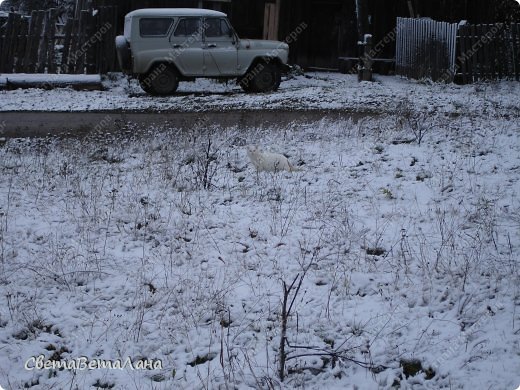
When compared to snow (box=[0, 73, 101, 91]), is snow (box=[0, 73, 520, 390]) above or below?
below

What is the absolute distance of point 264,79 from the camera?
14305 mm

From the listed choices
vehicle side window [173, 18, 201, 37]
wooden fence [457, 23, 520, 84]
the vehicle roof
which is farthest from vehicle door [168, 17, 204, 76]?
wooden fence [457, 23, 520, 84]

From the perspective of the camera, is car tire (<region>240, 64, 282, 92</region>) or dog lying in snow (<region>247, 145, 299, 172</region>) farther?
car tire (<region>240, 64, 282, 92</region>)

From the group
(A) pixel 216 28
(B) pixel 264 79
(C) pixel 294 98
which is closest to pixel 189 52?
(A) pixel 216 28

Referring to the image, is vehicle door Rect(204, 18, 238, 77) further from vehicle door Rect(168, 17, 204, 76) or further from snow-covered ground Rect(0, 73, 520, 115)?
snow-covered ground Rect(0, 73, 520, 115)

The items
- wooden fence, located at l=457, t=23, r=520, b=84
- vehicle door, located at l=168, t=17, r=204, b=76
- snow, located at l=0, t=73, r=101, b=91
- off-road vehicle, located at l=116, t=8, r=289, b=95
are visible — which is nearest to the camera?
off-road vehicle, located at l=116, t=8, r=289, b=95

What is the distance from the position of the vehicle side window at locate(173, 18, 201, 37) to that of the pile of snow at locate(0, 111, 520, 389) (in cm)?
694

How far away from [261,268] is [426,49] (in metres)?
12.9

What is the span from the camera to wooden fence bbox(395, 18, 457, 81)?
48.5ft

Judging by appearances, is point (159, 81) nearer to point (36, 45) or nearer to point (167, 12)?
point (167, 12)

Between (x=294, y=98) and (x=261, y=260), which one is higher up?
(x=294, y=98)

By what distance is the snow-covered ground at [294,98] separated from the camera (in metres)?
11.4

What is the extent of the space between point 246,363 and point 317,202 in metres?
2.68

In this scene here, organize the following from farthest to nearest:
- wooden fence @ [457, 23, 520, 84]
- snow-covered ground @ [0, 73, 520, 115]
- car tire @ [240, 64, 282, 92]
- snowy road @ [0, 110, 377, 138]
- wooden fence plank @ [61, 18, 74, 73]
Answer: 1. wooden fence plank @ [61, 18, 74, 73]
2. wooden fence @ [457, 23, 520, 84]
3. car tire @ [240, 64, 282, 92]
4. snow-covered ground @ [0, 73, 520, 115]
5. snowy road @ [0, 110, 377, 138]
